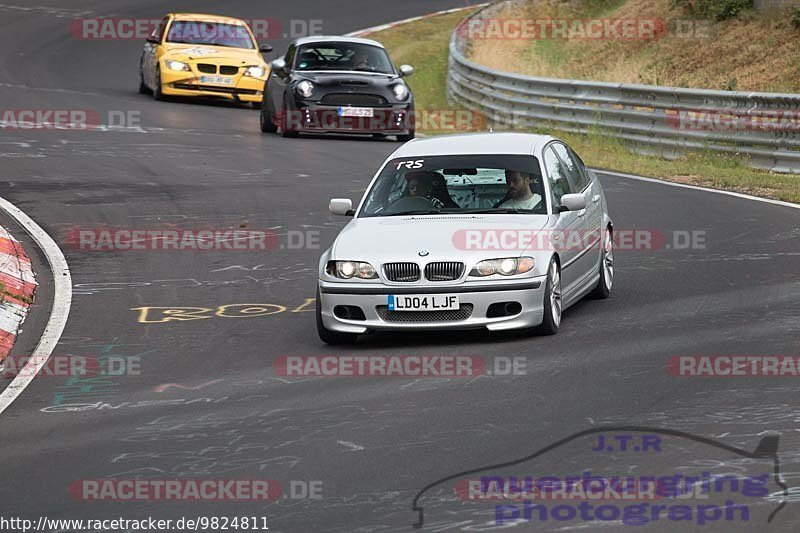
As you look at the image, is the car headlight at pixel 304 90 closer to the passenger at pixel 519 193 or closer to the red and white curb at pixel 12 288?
the red and white curb at pixel 12 288

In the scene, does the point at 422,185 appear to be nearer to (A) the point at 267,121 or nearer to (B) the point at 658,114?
(B) the point at 658,114

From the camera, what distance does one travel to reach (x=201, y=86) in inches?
1151

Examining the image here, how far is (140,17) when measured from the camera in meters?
44.2

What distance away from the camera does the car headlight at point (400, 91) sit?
25069mm

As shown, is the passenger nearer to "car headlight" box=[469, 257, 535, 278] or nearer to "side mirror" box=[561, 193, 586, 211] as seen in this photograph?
"side mirror" box=[561, 193, 586, 211]

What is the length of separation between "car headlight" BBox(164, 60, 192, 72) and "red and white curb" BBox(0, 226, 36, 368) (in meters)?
13.9

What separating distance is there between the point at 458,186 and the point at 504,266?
133cm

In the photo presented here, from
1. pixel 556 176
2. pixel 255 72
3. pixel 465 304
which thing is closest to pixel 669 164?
pixel 255 72

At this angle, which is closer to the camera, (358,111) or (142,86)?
(358,111)

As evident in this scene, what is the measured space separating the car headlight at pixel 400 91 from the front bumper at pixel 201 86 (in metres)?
4.70

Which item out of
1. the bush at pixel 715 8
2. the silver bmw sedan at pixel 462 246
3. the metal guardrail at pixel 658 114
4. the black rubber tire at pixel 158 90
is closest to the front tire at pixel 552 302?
the silver bmw sedan at pixel 462 246

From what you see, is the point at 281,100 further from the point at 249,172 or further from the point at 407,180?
the point at 407,180

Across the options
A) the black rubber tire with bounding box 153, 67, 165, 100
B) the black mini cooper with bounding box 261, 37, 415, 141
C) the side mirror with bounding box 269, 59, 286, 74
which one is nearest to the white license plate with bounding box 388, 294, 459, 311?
the black mini cooper with bounding box 261, 37, 415, 141

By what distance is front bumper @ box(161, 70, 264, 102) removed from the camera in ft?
95.9
